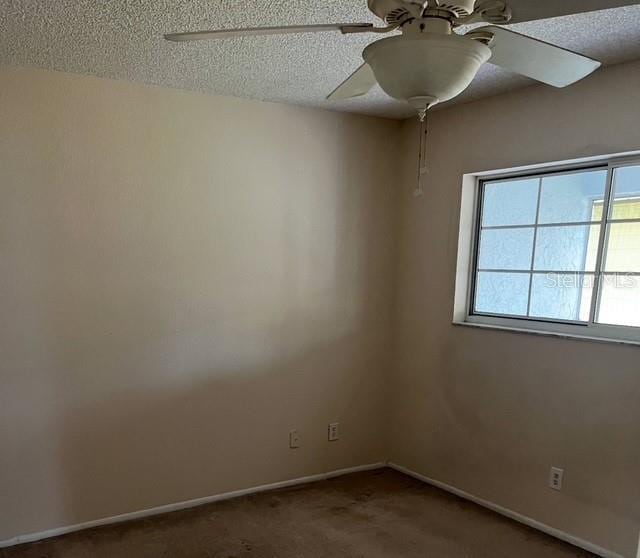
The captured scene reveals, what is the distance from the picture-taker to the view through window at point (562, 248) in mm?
2262

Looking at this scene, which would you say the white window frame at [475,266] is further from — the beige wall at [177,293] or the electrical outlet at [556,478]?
the electrical outlet at [556,478]

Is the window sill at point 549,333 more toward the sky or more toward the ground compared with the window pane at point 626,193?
more toward the ground

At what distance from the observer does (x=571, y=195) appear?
2.47 meters

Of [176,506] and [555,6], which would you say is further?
[176,506]

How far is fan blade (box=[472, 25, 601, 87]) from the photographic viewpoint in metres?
1.23

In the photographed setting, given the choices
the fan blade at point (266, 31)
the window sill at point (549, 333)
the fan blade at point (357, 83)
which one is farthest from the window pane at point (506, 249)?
the fan blade at point (266, 31)

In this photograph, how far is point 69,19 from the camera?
5.68 ft

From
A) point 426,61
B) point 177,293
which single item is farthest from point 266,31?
point 177,293

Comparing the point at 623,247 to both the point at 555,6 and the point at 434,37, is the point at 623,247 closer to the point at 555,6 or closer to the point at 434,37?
the point at 555,6

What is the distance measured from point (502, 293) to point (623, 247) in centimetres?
67

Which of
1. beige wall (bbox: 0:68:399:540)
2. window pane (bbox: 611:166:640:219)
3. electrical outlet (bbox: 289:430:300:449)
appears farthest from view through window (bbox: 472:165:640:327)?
electrical outlet (bbox: 289:430:300:449)

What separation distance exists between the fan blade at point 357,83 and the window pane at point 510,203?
143 cm

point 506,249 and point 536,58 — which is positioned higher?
point 536,58

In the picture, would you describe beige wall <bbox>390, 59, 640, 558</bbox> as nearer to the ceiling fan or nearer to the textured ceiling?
the textured ceiling
